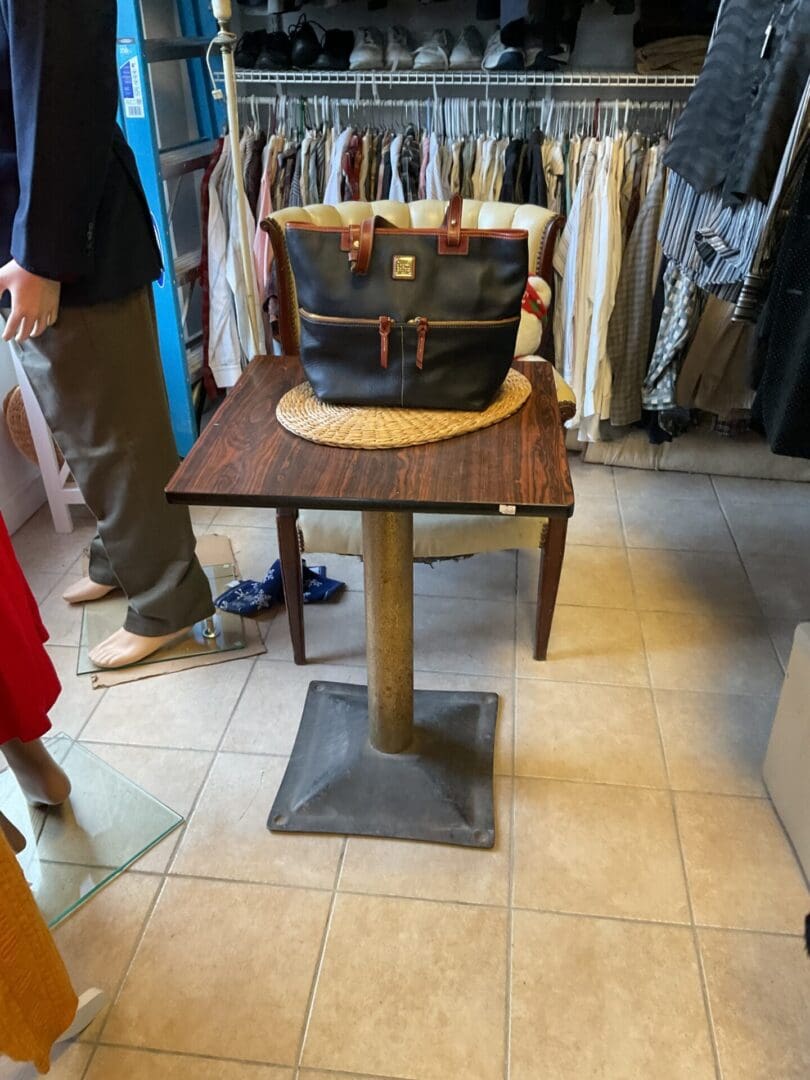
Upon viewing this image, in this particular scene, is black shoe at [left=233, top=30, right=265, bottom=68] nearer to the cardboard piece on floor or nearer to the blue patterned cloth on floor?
the blue patterned cloth on floor

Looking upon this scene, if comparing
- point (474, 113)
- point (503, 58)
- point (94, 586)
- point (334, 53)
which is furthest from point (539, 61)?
point (94, 586)

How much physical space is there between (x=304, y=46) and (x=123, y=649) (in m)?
1.80

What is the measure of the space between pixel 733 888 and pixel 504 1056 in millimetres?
492

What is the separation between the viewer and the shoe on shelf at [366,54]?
2.38 m

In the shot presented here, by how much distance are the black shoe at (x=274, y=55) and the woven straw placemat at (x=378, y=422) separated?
160 centimetres

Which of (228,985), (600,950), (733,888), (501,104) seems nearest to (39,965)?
(228,985)

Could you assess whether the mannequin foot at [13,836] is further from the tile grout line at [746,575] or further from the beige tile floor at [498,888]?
the tile grout line at [746,575]

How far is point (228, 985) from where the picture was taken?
1267 mm

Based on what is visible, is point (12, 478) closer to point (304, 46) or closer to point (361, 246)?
point (304, 46)

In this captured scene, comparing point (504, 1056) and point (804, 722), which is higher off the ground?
point (804, 722)

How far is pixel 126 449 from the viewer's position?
1.65m

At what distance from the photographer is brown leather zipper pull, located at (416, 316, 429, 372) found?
116 centimetres

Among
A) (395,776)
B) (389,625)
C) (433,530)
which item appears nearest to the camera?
(389,625)

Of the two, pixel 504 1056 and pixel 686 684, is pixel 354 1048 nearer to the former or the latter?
pixel 504 1056
